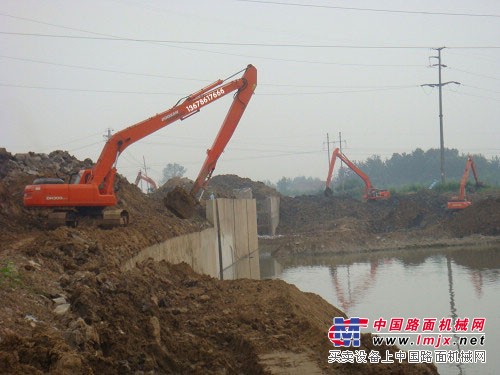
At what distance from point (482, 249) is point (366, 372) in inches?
1091

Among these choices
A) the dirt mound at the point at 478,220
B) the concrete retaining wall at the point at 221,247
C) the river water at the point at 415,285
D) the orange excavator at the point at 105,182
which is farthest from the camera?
the dirt mound at the point at 478,220

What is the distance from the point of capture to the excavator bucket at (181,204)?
25.5m

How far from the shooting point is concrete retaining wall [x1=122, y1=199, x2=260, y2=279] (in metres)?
18.1

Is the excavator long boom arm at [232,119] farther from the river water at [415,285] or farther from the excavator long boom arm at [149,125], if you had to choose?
the river water at [415,285]

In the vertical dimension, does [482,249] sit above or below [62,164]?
below

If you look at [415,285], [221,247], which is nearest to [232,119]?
[221,247]

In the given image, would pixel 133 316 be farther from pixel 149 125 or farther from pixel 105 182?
pixel 149 125

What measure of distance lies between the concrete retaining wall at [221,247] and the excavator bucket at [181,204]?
0.97 m

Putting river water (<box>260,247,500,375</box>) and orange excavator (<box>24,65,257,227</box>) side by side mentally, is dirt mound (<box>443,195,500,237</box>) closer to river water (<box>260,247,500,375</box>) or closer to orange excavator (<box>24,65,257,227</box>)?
river water (<box>260,247,500,375</box>)

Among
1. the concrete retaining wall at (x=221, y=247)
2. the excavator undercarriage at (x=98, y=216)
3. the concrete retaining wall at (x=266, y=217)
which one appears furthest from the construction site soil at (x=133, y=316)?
the concrete retaining wall at (x=266, y=217)

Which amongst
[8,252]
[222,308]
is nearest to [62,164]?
[8,252]

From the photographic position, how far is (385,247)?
3731 centimetres

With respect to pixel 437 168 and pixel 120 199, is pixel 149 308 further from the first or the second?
pixel 437 168

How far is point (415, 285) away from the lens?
21.7 metres
